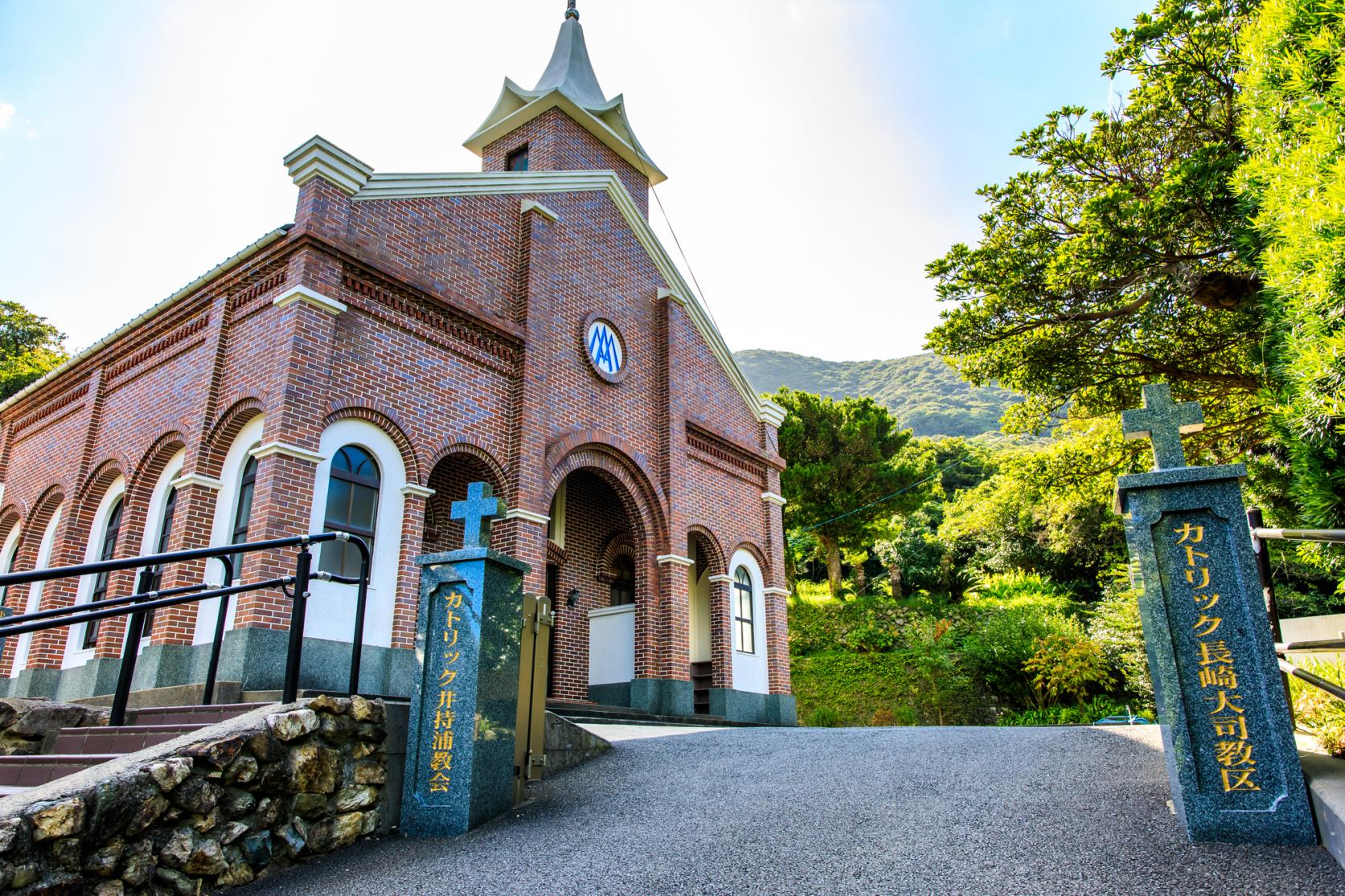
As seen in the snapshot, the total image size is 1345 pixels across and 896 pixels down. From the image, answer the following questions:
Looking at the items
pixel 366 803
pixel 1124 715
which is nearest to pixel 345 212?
pixel 366 803

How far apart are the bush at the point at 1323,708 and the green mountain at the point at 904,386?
74.5 meters

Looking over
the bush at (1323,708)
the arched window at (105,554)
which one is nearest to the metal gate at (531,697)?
the bush at (1323,708)

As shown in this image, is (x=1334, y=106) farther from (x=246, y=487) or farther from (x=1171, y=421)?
(x=246, y=487)

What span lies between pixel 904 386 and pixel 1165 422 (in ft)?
374

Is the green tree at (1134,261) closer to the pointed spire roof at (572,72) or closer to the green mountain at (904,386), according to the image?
the pointed spire roof at (572,72)

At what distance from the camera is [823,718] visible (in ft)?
66.5

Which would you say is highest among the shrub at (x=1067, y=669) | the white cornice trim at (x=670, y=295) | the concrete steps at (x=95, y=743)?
the white cornice trim at (x=670, y=295)

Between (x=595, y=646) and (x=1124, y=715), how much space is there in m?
9.26

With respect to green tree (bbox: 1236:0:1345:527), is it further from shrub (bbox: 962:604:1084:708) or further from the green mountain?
the green mountain

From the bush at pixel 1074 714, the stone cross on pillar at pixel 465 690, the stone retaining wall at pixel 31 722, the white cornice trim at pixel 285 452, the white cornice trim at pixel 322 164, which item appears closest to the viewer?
the stone cross on pillar at pixel 465 690

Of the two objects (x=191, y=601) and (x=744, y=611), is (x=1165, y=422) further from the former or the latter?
(x=744, y=611)

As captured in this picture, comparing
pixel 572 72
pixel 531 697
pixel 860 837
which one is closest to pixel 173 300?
pixel 531 697

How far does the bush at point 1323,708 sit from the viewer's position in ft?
14.8

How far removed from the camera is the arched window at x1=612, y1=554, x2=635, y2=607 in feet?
51.3
